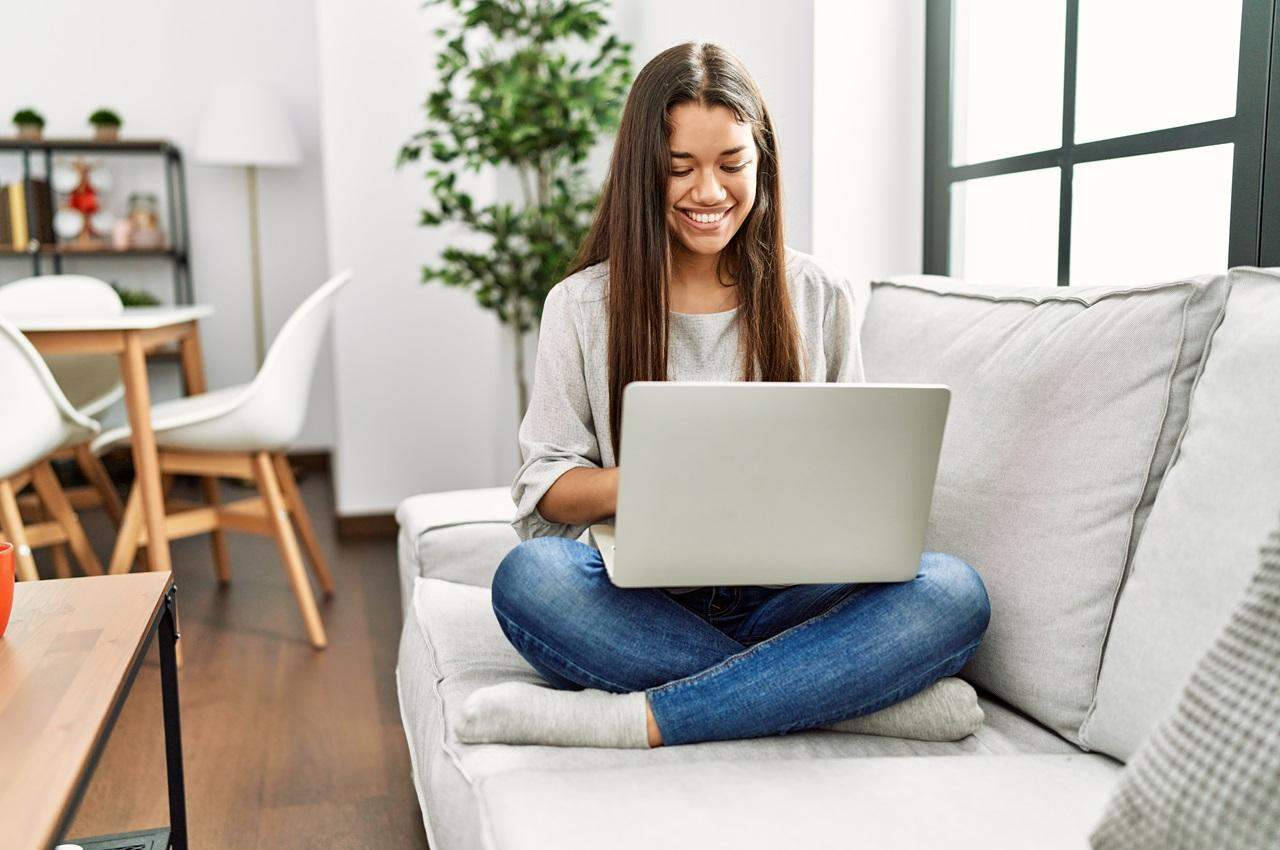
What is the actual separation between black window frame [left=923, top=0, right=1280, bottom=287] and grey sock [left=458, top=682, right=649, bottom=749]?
3.13ft

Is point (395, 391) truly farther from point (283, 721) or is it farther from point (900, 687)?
point (900, 687)

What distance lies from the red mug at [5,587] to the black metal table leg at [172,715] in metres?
0.13

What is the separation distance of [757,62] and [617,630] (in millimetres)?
1417

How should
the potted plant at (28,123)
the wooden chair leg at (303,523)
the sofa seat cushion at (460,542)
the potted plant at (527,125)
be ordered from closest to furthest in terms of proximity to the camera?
1. the sofa seat cushion at (460,542)
2. the potted plant at (527,125)
3. the wooden chair leg at (303,523)
4. the potted plant at (28,123)

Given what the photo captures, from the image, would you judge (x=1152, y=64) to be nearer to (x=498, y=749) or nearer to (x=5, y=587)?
(x=498, y=749)

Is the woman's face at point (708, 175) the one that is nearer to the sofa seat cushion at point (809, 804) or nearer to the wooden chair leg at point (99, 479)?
the sofa seat cushion at point (809, 804)

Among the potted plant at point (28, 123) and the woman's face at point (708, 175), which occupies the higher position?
the potted plant at point (28, 123)

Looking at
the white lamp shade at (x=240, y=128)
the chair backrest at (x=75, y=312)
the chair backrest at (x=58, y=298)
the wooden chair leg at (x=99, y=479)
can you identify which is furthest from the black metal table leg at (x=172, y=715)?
the white lamp shade at (x=240, y=128)

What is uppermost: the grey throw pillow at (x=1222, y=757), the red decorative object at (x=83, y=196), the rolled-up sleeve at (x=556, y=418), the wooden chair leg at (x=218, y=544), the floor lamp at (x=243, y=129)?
the floor lamp at (x=243, y=129)

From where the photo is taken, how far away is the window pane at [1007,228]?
1.87 m

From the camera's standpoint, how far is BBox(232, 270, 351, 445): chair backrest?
255 cm

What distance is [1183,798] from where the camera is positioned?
671 mm

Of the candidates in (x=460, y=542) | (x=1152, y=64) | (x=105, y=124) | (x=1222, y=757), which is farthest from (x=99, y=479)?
(x=1222, y=757)

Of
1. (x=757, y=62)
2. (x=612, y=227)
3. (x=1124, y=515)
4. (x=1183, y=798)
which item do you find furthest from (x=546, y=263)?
(x=1183, y=798)
